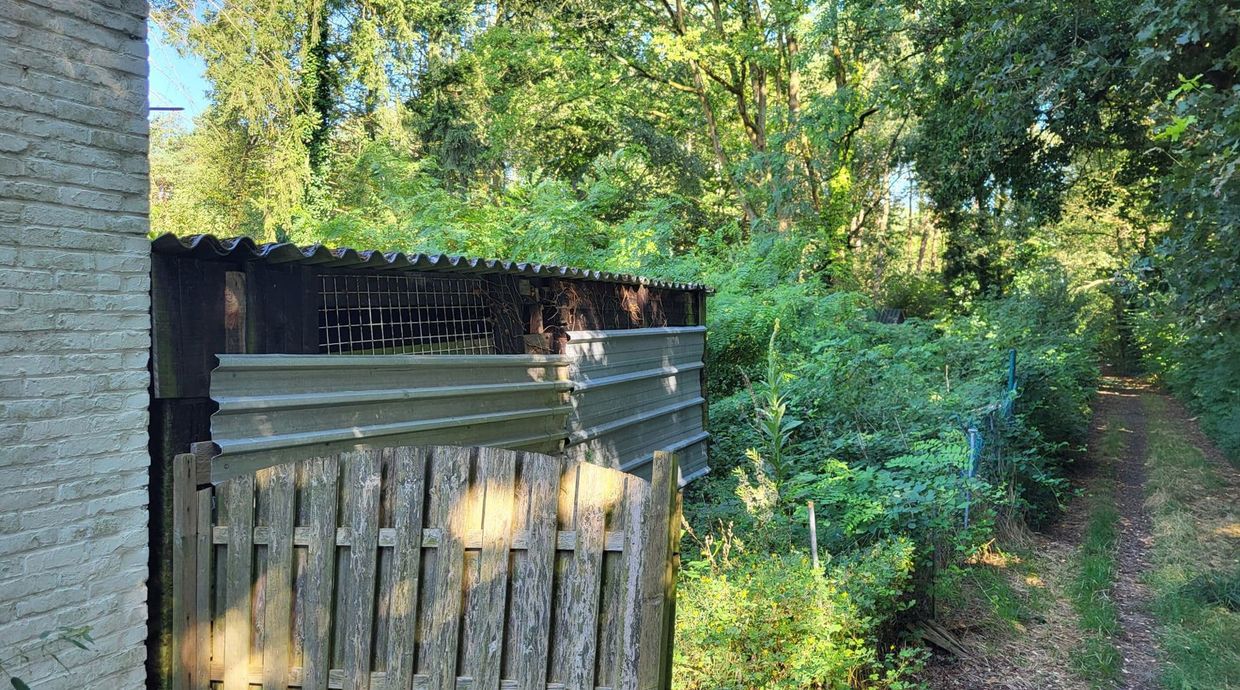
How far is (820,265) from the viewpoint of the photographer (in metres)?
22.1

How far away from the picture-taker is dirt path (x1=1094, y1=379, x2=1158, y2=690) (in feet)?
18.7

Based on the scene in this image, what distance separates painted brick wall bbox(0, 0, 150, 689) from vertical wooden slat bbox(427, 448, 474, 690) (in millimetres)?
1359

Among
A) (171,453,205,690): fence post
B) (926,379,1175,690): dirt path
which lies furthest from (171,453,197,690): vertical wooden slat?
(926,379,1175,690): dirt path

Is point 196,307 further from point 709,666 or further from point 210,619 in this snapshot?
point 709,666

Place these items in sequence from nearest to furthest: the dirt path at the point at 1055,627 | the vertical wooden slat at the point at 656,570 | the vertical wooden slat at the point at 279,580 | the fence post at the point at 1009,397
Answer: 1. the vertical wooden slat at the point at 656,570
2. the vertical wooden slat at the point at 279,580
3. the dirt path at the point at 1055,627
4. the fence post at the point at 1009,397

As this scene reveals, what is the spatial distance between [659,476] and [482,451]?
0.68m

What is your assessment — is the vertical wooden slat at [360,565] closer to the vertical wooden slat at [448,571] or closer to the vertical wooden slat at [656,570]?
the vertical wooden slat at [448,571]

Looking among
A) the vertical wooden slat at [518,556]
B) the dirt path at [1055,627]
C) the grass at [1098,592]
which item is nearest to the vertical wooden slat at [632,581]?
the vertical wooden slat at [518,556]

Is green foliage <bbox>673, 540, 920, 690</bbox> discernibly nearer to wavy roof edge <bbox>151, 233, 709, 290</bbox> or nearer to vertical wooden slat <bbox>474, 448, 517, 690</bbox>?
vertical wooden slat <bbox>474, 448, 517, 690</bbox>

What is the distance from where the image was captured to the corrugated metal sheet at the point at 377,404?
3760 mm

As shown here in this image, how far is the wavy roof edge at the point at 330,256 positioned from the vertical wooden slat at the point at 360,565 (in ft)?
3.85

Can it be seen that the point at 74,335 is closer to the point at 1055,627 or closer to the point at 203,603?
the point at 203,603

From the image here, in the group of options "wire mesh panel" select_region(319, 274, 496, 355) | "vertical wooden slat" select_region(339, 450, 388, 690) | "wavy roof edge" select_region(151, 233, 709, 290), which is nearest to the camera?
"vertical wooden slat" select_region(339, 450, 388, 690)

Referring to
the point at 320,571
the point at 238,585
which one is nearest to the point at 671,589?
the point at 320,571
